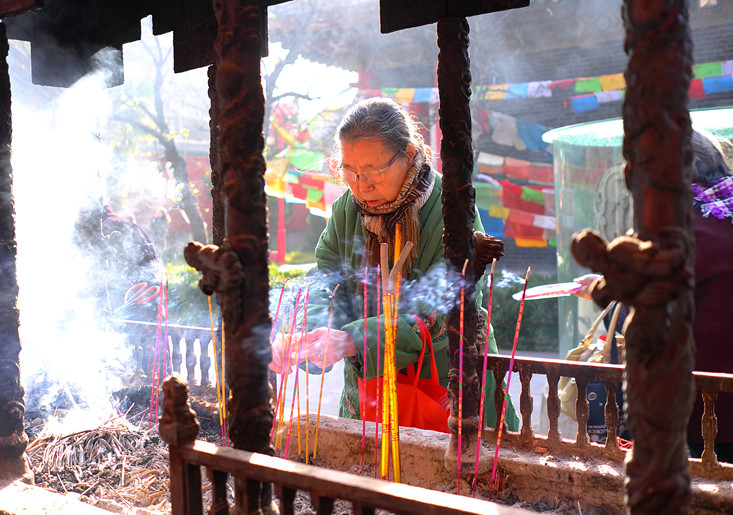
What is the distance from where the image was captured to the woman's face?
9.70 ft

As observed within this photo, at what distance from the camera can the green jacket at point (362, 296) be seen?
9.40 ft

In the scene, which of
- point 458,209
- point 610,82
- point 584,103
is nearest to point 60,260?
point 458,209

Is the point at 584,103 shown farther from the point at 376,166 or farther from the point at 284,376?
the point at 284,376

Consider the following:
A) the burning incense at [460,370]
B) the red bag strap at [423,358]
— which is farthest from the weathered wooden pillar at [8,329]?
the burning incense at [460,370]

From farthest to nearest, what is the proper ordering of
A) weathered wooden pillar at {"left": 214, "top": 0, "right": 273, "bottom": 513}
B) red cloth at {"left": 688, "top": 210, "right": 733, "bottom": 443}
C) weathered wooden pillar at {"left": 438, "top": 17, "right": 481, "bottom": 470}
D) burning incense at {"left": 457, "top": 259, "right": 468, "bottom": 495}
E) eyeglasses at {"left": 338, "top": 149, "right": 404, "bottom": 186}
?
red cloth at {"left": 688, "top": 210, "right": 733, "bottom": 443} → eyeglasses at {"left": 338, "top": 149, "right": 404, "bottom": 186} → weathered wooden pillar at {"left": 438, "top": 17, "right": 481, "bottom": 470} → burning incense at {"left": 457, "top": 259, "right": 468, "bottom": 495} → weathered wooden pillar at {"left": 214, "top": 0, "right": 273, "bottom": 513}

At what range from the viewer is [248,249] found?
1.83 metres

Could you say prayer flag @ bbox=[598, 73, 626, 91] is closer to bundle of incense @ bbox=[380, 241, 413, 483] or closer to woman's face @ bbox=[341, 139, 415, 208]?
woman's face @ bbox=[341, 139, 415, 208]

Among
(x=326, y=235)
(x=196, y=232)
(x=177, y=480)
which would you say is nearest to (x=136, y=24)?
(x=326, y=235)

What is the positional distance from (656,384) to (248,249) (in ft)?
3.67

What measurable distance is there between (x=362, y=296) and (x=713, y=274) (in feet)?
5.72

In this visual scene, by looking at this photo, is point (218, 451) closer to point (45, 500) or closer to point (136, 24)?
point (45, 500)

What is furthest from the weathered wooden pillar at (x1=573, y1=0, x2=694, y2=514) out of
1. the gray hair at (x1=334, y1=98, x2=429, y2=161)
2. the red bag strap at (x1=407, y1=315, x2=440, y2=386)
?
the gray hair at (x1=334, y1=98, x2=429, y2=161)

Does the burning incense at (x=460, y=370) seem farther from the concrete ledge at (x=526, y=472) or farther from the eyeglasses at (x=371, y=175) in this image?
the eyeglasses at (x=371, y=175)

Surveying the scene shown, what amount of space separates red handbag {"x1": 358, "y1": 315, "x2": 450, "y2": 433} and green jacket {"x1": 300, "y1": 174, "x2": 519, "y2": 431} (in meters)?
0.06
